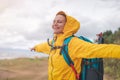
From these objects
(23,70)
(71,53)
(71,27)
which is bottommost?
(71,53)

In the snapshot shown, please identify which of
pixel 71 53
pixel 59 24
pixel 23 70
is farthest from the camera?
pixel 23 70

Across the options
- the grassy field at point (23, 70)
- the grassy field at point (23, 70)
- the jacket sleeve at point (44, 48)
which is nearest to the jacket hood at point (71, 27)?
the jacket sleeve at point (44, 48)

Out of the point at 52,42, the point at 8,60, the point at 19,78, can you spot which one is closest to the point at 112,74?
the point at 19,78

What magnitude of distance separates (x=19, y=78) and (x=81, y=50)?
50.1 ft

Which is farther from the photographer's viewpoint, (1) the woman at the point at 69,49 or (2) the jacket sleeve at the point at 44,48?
(2) the jacket sleeve at the point at 44,48

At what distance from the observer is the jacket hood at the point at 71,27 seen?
7.46 meters

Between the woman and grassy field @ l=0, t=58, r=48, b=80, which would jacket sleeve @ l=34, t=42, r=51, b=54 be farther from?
grassy field @ l=0, t=58, r=48, b=80

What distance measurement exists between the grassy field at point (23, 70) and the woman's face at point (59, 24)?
45.3 feet

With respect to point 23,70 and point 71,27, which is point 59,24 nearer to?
point 71,27

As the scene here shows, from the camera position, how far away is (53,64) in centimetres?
745

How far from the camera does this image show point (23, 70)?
25.5 m

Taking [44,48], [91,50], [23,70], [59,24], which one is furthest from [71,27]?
[23,70]

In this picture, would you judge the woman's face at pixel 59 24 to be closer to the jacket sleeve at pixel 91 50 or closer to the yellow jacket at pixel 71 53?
the yellow jacket at pixel 71 53

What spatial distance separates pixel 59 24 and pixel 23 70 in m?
18.1
